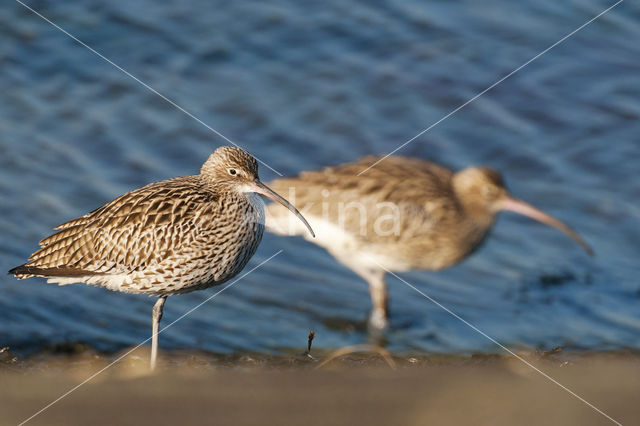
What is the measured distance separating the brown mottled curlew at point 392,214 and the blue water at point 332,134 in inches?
15.0

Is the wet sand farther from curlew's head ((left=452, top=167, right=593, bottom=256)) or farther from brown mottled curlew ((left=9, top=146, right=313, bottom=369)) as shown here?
curlew's head ((left=452, top=167, right=593, bottom=256))

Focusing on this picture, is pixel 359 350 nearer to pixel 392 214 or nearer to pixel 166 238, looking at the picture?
pixel 166 238

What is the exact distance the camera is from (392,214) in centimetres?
805

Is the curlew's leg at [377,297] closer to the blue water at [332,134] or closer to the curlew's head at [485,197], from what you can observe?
the blue water at [332,134]

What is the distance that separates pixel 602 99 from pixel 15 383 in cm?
891

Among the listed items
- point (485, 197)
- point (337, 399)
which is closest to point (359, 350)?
point (485, 197)

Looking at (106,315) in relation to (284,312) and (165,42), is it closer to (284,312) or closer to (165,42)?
(284,312)

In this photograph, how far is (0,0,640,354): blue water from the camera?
7758mm

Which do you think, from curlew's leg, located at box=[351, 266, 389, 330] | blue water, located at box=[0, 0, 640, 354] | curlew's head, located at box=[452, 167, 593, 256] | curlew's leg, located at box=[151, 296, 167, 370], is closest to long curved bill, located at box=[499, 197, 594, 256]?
curlew's head, located at box=[452, 167, 593, 256]

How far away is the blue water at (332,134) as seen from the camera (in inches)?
305

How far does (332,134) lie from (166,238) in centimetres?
477

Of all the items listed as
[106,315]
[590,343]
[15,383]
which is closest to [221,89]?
[106,315]

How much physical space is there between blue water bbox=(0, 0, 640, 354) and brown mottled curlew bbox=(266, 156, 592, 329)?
Answer: 38 centimetres

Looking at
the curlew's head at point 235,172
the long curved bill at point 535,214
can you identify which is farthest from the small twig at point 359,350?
the long curved bill at point 535,214
